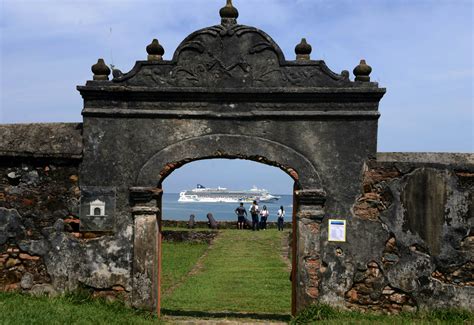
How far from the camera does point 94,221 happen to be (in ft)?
27.5

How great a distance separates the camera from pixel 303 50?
8398 mm

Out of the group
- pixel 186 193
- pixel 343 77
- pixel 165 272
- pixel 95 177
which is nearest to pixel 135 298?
pixel 95 177

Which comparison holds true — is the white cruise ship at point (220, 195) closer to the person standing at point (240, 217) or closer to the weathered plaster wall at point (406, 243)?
the person standing at point (240, 217)

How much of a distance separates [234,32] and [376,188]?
9.32 feet

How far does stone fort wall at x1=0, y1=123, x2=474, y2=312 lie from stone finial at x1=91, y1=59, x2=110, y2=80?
3.14 ft

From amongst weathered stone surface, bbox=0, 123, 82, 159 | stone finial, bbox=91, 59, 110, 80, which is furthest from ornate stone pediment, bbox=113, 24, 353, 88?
weathered stone surface, bbox=0, 123, 82, 159

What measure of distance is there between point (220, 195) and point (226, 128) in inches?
4817

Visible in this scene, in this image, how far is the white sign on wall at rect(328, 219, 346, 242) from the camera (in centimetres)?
829

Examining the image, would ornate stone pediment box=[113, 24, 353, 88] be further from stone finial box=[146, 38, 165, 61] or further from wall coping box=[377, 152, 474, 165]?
wall coping box=[377, 152, 474, 165]

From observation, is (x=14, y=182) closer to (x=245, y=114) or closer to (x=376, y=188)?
(x=245, y=114)

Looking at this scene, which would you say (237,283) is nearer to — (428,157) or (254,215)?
(428,157)

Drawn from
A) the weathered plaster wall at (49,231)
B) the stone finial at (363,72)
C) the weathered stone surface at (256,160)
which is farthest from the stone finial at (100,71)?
the stone finial at (363,72)

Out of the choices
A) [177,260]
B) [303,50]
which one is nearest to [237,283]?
[177,260]

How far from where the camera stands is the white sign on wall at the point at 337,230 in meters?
8.29
